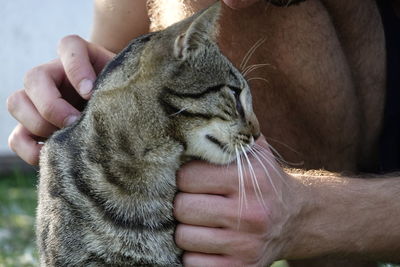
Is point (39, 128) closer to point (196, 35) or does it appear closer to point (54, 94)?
point (54, 94)

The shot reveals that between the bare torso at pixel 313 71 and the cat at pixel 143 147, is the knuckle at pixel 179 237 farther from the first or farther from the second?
the bare torso at pixel 313 71

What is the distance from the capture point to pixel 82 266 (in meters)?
1.37

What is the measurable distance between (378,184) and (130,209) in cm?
Result: 55

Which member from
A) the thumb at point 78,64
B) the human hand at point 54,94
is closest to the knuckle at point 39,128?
the human hand at point 54,94

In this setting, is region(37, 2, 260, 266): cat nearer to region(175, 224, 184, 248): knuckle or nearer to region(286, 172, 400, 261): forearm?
region(175, 224, 184, 248): knuckle

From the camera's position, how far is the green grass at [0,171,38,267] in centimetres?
239

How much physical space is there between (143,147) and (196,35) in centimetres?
21

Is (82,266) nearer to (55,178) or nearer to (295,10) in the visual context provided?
(55,178)

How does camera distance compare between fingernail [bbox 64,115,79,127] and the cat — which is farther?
fingernail [bbox 64,115,79,127]

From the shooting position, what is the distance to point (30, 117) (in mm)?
1671

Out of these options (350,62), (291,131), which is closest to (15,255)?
(291,131)

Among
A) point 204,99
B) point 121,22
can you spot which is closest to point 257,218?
point 204,99

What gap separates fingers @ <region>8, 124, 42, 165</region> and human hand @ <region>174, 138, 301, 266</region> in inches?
16.1

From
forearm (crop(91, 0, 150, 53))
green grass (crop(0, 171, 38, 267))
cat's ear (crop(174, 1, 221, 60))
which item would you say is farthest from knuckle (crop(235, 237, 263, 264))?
green grass (crop(0, 171, 38, 267))
